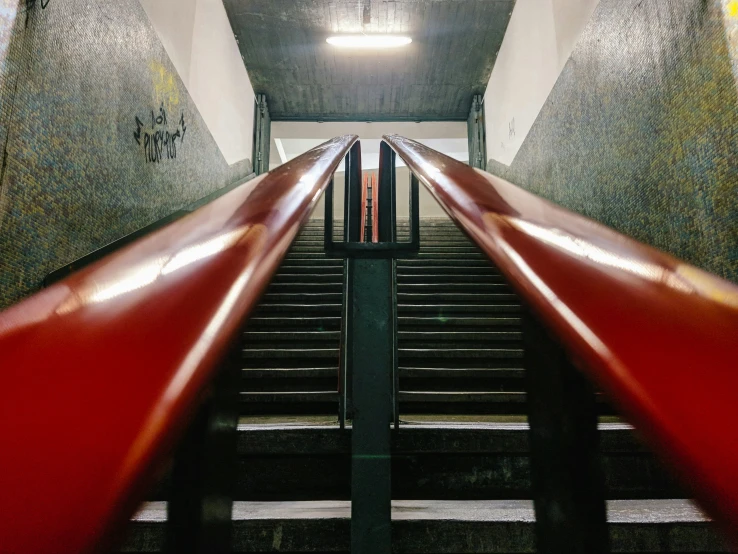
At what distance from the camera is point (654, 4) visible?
8.23ft

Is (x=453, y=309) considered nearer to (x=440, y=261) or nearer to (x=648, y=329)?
(x=440, y=261)

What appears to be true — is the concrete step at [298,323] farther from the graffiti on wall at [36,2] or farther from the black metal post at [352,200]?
the graffiti on wall at [36,2]

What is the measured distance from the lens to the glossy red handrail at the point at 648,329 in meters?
0.29

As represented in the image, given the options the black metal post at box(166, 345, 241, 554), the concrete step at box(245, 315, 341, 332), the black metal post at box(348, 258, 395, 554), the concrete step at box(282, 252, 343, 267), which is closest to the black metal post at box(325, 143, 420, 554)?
the black metal post at box(348, 258, 395, 554)

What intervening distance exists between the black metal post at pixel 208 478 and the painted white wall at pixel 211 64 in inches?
150

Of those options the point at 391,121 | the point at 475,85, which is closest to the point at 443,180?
the point at 475,85

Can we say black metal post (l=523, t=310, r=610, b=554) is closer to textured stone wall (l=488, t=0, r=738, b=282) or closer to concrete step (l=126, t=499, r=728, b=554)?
concrete step (l=126, t=499, r=728, b=554)

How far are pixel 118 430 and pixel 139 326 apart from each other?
0.09m

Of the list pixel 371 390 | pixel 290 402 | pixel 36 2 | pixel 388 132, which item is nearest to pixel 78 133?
pixel 36 2

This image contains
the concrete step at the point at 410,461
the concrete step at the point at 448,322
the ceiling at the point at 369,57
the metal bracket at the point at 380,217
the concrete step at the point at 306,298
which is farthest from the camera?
the ceiling at the point at 369,57

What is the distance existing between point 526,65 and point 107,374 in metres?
5.81

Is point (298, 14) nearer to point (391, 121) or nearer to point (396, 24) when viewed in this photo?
point (396, 24)

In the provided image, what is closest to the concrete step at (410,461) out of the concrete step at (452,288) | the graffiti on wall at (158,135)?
the concrete step at (452,288)

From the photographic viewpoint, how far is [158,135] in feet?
11.5
